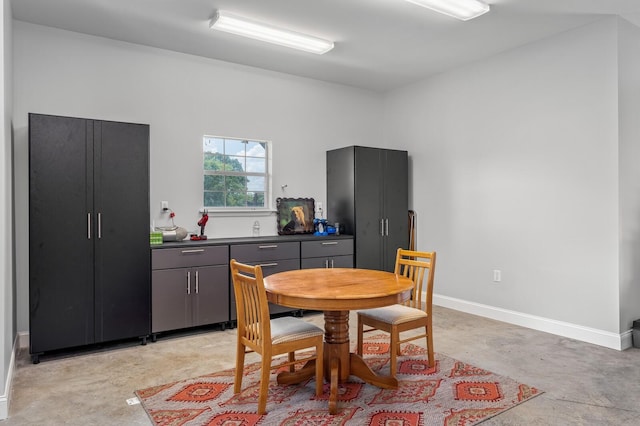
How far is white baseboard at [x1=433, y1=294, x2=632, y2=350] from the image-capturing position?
3.77 metres

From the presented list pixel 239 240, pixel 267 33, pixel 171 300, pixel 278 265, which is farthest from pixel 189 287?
pixel 267 33

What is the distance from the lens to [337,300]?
2.47 meters

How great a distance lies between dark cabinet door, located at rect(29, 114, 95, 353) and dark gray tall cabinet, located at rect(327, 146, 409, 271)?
283 cm

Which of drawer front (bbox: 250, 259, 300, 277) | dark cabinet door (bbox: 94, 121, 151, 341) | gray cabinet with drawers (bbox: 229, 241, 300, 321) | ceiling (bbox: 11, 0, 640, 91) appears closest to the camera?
ceiling (bbox: 11, 0, 640, 91)

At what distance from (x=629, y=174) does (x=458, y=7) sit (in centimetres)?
215

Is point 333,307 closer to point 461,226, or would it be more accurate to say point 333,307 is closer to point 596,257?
point 596,257

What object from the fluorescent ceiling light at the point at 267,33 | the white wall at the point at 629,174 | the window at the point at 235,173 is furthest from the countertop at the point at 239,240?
the white wall at the point at 629,174

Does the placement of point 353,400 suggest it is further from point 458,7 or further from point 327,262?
point 458,7

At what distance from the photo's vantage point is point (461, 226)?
203 inches

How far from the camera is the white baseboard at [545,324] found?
3774 mm

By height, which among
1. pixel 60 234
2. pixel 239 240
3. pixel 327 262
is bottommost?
pixel 327 262

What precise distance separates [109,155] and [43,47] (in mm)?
1233

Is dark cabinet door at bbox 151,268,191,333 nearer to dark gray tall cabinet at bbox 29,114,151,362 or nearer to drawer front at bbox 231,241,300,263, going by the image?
dark gray tall cabinet at bbox 29,114,151,362

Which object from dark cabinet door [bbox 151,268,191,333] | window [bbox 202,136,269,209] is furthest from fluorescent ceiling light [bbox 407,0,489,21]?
dark cabinet door [bbox 151,268,191,333]
